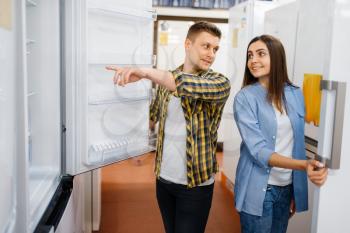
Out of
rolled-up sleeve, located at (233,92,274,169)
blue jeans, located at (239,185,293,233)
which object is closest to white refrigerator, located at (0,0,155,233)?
rolled-up sleeve, located at (233,92,274,169)

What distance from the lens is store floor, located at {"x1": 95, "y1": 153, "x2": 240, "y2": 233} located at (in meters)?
3.03

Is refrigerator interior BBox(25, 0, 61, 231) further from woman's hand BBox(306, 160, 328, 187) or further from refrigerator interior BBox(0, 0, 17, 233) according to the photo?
woman's hand BBox(306, 160, 328, 187)

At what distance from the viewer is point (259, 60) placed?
1.64m

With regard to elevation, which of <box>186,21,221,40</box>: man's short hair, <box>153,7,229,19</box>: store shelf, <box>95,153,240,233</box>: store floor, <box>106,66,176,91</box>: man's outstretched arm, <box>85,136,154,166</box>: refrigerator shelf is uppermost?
<box>153,7,229,19</box>: store shelf

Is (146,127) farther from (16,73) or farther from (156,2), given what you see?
(156,2)

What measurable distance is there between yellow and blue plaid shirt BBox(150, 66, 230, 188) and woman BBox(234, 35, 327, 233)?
0.42 ft

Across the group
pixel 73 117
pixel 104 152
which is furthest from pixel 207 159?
pixel 73 117

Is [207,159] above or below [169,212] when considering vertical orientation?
above

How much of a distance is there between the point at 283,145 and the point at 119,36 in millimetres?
965

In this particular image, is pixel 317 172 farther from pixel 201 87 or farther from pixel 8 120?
pixel 8 120

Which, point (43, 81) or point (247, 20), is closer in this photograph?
point (43, 81)

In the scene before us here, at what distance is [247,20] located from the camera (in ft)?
11.3

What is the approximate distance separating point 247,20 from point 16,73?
2.74 metres

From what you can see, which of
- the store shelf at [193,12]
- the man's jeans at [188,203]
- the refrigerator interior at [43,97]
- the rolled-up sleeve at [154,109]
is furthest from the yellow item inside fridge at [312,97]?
the store shelf at [193,12]
